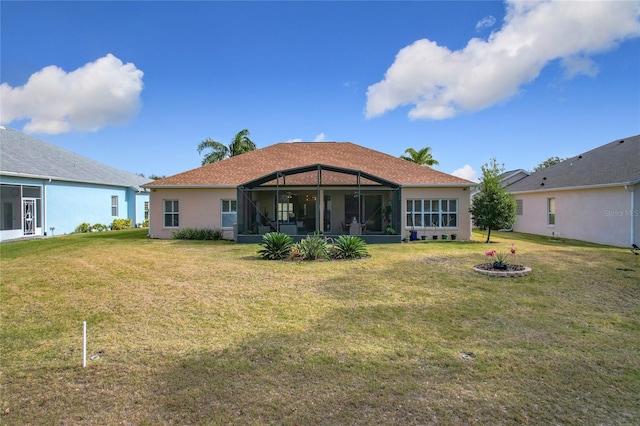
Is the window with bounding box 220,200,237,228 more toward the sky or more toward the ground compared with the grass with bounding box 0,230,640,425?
more toward the sky

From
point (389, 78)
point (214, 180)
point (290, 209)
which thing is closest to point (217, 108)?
point (214, 180)

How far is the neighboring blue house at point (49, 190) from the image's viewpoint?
64.8 feet

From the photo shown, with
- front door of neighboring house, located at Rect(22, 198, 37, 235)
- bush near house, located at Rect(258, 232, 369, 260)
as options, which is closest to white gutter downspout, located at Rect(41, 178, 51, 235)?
front door of neighboring house, located at Rect(22, 198, 37, 235)

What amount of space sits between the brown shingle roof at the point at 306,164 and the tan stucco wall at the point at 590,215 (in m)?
6.90

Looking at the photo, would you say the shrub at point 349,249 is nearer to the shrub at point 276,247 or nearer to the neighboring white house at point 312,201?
the shrub at point 276,247

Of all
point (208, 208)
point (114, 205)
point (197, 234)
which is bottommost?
point (197, 234)

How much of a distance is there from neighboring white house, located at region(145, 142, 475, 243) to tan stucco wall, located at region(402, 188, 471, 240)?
42 millimetres

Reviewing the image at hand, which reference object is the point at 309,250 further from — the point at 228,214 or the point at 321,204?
the point at 228,214

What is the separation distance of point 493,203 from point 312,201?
407 inches

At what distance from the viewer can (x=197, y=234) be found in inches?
757

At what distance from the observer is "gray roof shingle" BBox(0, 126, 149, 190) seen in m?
19.9

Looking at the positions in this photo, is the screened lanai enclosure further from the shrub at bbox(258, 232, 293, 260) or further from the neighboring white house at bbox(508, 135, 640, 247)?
the neighboring white house at bbox(508, 135, 640, 247)

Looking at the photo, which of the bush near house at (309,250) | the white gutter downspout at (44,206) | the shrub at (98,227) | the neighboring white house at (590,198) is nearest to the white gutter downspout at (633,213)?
the neighboring white house at (590,198)

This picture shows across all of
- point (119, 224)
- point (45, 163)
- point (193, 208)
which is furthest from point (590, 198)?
point (45, 163)
